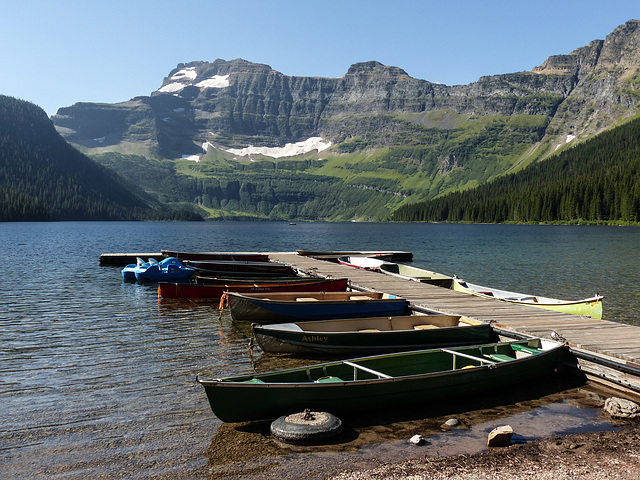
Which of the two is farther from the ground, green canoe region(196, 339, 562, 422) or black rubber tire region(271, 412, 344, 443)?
green canoe region(196, 339, 562, 422)

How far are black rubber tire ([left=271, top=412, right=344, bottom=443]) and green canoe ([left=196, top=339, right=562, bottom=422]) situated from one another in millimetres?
593

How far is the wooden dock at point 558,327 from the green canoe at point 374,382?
1.42 metres

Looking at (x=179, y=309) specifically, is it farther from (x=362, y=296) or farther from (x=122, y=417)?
(x=122, y=417)

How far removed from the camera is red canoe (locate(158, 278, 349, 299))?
3256 cm

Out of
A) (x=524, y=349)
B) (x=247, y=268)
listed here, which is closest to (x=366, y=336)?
(x=524, y=349)

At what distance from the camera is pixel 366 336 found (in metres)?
19.4

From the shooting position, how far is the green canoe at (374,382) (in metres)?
12.3

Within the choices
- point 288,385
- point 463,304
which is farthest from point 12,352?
point 463,304

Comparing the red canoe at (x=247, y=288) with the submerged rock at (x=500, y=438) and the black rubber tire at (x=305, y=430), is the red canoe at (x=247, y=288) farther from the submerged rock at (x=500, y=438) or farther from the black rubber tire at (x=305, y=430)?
the submerged rock at (x=500, y=438)

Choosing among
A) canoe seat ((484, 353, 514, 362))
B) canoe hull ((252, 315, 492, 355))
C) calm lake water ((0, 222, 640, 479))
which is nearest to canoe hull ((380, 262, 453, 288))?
calm lake water ((0, 222, 640, 479))

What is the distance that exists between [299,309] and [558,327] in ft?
39.5

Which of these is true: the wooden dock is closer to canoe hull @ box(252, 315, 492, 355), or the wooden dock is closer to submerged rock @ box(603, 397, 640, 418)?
submerged rock @ box(603, 397, 640, 418)

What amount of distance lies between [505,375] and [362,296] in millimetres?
12731

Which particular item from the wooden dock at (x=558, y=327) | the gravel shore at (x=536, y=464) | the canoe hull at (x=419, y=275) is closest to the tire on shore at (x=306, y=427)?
the gravel shore at (x=536, y=464)
